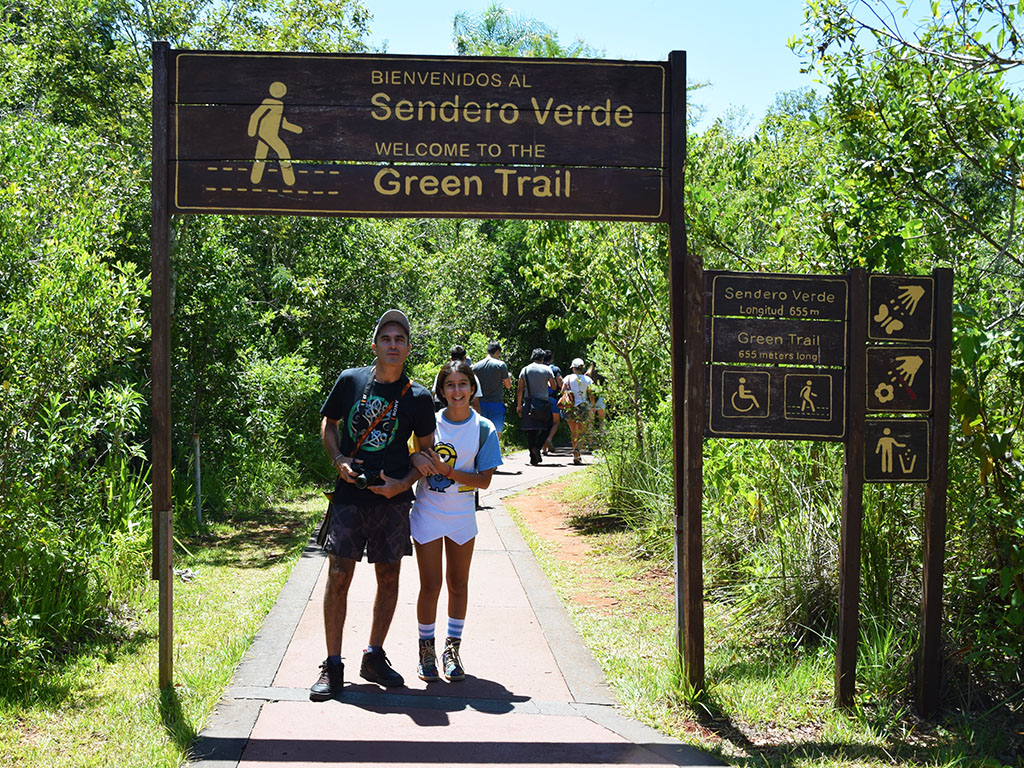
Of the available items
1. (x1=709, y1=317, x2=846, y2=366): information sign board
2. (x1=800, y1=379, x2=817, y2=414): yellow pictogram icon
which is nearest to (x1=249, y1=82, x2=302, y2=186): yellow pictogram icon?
(x1=709, y1=317, x2=846, y2=366): information sign board

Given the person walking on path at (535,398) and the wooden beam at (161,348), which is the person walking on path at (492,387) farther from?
the wooden beam at (161,348)

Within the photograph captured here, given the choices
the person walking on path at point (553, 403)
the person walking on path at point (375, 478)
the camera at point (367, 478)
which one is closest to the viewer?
the camera at point (367, 478)

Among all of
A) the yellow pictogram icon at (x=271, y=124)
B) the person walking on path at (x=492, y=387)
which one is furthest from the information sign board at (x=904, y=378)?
the person walking on path at (x=492, y=387)

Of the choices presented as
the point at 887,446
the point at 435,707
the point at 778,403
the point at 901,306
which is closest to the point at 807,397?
the point at 778,403

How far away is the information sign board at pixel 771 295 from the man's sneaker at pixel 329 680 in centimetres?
271

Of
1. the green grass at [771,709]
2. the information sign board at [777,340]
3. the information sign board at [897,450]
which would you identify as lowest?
the green grass at [771,709]

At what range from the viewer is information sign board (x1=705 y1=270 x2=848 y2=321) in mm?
5152

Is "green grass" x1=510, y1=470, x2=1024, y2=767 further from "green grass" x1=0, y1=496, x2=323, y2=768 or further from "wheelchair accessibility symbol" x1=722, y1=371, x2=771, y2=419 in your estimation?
"green grass" x1=0, y1=496, x2=323, y2=768

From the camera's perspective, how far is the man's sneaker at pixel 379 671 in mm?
5352

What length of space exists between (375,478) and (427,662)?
113 centimetres

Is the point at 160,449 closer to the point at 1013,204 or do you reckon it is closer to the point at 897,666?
the point at 897,666

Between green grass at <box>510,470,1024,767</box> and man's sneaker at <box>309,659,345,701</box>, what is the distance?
4.94 feet

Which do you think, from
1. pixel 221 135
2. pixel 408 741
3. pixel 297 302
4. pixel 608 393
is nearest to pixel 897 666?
pixel 408 741

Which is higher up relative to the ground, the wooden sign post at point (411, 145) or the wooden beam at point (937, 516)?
the wooden sign post at point (411, 145)
